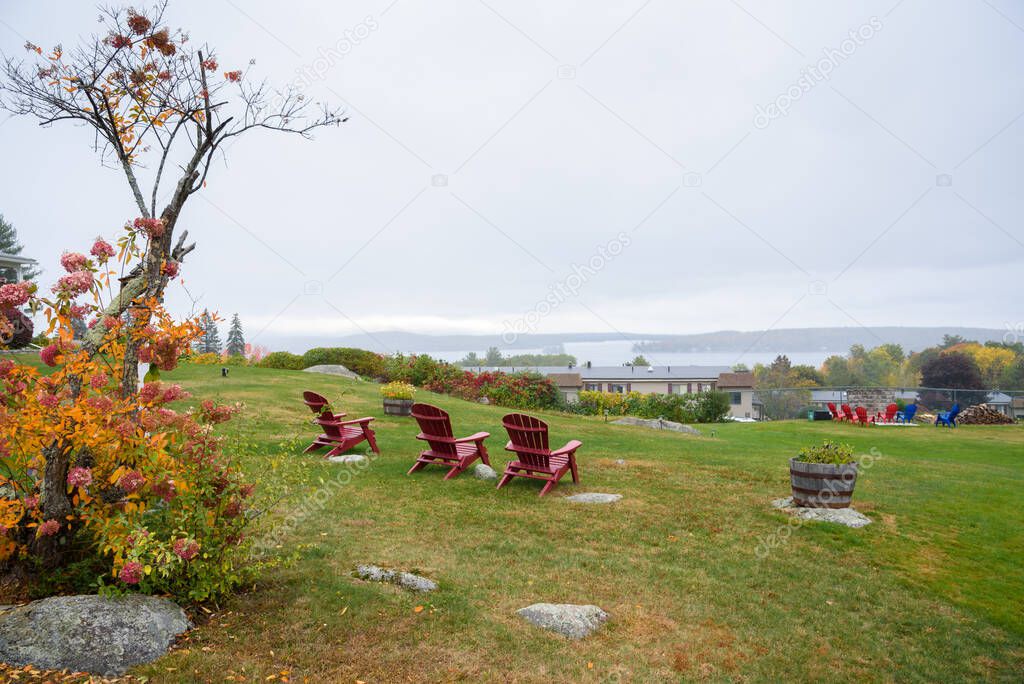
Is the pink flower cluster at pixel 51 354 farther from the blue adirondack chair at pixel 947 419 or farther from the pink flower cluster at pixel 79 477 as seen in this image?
the blue adirondack chair at pixel 947 419

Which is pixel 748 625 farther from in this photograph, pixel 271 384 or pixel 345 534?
pixel 271 384

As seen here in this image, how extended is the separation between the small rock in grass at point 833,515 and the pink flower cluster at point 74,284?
682 cm

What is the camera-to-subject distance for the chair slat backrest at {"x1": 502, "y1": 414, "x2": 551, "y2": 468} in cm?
745

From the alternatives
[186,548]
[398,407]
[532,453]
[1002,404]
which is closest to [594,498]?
[532,453]

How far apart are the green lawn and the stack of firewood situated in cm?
1473

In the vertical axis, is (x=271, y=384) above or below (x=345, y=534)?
above

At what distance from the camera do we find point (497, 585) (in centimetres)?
451

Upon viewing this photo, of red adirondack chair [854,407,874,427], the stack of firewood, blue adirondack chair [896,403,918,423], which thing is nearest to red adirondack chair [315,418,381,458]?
red adirondack chair [854,407,874,427]

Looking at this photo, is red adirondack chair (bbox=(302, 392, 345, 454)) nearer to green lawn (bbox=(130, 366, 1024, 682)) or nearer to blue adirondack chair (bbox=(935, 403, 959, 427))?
green lawn (bbox=(130, 366, 1024, 682))

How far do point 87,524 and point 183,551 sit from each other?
2.16 ft

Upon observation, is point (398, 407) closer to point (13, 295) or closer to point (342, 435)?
point (342, 435)

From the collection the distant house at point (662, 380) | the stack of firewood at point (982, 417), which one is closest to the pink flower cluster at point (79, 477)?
the stack of firewood at point (982, 417)

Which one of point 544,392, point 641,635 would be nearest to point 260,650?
point 641,635

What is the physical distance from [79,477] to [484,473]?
17.5 feet
